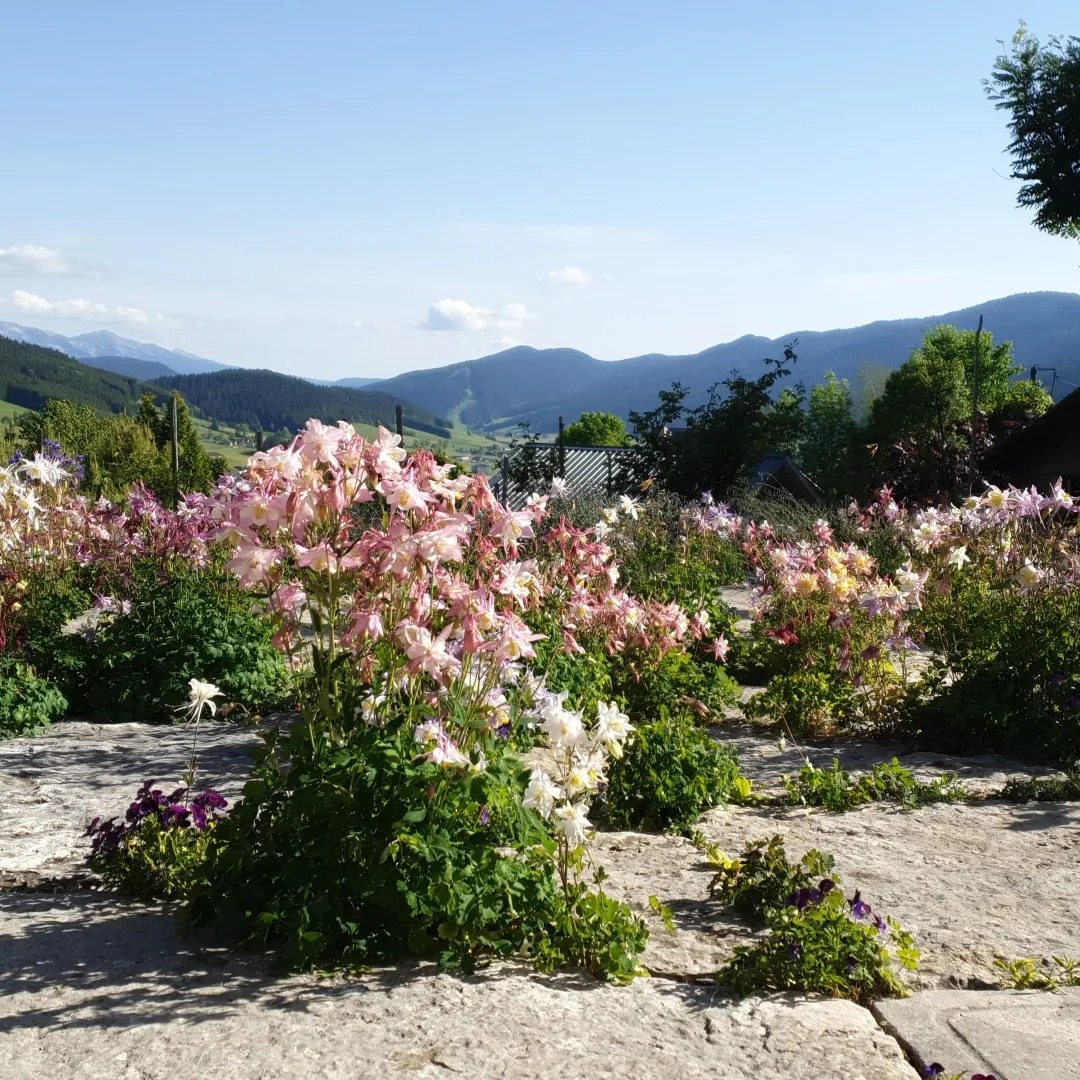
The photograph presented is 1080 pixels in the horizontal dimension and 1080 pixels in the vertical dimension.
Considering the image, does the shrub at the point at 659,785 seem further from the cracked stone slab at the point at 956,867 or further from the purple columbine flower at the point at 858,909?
the purple columbine flower at the point at 858,909

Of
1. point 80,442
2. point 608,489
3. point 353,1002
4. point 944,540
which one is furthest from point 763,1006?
point 80,442

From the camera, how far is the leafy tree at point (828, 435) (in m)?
50.6

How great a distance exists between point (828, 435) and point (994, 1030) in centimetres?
6760

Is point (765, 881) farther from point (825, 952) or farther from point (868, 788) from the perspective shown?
point (868, 788)

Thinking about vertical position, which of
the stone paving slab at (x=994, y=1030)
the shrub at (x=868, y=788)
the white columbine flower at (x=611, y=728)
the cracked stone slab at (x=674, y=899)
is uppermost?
the white columbine flower at (x=611, y=728)

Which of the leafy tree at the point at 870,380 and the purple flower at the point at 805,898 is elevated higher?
the leafy tree at the point at 870,380

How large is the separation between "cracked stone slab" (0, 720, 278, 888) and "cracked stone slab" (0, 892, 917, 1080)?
0.84 metres

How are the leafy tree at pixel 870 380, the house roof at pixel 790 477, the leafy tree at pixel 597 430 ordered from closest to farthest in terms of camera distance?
1. the house roof at pixel 790 477
2. the leafy tree at pixel 597 430
3. the leafy tree at pixel 870 380

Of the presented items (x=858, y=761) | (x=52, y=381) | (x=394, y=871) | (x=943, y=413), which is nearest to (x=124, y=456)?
(x=858, y=761)

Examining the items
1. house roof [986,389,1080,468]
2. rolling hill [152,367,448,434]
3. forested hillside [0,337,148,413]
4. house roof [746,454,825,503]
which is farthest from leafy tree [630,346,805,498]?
rolling hill [152,367,448,434]

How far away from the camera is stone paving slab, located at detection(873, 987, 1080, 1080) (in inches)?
107

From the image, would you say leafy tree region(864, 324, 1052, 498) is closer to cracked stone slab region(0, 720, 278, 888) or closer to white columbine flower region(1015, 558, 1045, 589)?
white columbine flower region(1015, 558, 1045, 589)

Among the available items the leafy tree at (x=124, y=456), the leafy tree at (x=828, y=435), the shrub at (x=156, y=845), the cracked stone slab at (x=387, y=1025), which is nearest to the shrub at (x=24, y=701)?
the shrub at (x=156, y=845)

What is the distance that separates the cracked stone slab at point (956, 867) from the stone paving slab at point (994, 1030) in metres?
0.15
